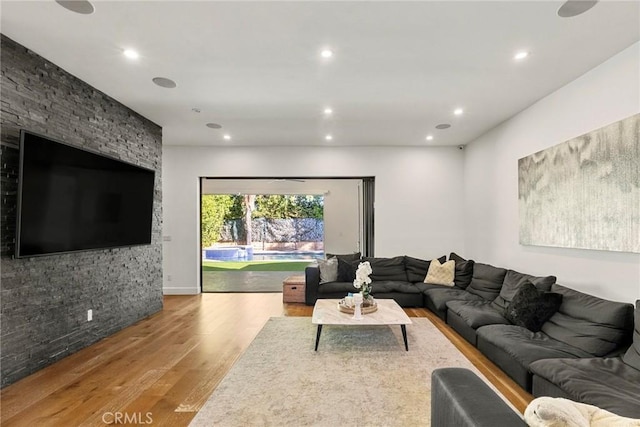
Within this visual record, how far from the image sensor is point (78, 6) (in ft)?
8.29

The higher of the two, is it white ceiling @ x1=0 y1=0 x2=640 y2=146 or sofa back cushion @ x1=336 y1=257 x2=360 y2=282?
white ceiling @ x1=0 y1=0 x2=640 y2=146

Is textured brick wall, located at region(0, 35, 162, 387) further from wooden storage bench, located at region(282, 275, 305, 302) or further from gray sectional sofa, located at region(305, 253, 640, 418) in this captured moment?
gray sectional sofa, located at region(305, 253, 640, 418)

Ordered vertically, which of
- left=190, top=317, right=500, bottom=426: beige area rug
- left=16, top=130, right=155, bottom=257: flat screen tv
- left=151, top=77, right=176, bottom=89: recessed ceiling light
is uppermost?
left=151, top=77, right=176, bottom=89: recessed ceiling light

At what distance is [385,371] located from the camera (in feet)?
10.5

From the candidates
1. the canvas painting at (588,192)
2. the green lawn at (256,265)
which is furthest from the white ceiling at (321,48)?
the green lawn at (256,265)

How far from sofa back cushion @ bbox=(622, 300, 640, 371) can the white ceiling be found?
2290mm

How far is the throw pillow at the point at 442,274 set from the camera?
5836 mm

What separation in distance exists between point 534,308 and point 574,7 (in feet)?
8.68

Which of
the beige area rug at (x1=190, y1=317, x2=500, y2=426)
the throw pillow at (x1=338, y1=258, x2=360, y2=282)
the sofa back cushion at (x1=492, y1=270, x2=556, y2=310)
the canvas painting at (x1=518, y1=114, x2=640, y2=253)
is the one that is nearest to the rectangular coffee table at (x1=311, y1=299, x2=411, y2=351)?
the beige area rug at (x1=190, y1=317, x2=500, y2=426)

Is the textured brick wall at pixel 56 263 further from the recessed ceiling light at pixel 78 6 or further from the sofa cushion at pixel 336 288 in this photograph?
the sofa cushion at pixel 336 288

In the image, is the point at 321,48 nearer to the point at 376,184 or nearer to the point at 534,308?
the point at 534,308

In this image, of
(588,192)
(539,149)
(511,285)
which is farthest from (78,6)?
(511,285)

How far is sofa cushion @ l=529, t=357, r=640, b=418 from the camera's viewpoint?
6.57ft

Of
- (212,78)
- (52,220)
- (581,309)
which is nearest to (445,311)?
(581,309)
